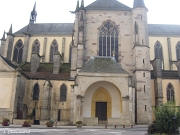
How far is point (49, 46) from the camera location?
140ft

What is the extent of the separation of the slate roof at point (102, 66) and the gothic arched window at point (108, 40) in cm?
364

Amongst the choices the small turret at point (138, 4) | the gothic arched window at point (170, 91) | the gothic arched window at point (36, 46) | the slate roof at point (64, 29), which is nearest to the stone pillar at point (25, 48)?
the gothic arched window at point (36, 46)

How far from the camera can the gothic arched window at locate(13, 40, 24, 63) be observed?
42156 mm

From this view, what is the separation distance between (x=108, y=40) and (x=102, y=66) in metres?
7.23

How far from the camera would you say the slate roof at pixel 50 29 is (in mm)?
44438

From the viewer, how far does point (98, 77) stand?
27109 mm

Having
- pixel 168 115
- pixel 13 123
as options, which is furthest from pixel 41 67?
pixel 168 115

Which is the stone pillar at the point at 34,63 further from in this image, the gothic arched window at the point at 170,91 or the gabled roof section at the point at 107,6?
the gothic arched window at the point at 170,91

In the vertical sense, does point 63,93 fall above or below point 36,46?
below

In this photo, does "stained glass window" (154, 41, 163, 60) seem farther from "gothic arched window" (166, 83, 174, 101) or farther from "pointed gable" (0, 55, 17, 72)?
"pointed gable" (0, 55, 17, 72)


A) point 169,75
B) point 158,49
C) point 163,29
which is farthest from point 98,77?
point 163,29

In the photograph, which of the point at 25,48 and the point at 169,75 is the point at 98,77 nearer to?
the point at 169,75

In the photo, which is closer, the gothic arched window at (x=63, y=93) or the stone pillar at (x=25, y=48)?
the gothic arched window at (x=63, y=93)

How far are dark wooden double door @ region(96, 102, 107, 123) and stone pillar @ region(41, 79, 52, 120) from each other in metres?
6.94
